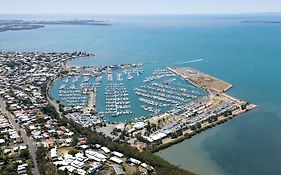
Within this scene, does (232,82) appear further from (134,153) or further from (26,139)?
(26,139)

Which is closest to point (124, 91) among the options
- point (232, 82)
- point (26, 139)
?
point (232, 82)

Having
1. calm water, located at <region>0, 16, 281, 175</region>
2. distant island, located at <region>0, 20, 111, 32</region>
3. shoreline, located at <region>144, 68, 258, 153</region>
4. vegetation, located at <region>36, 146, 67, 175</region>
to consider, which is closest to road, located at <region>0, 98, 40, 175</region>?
vegetation, located at <region>36, 146, 67, 175</region>

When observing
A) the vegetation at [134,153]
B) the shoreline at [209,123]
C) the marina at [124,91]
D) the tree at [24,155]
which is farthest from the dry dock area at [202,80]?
the tree at [24,155]

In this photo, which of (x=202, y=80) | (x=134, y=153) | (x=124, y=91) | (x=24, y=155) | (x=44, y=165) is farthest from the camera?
(x=202, y=80)

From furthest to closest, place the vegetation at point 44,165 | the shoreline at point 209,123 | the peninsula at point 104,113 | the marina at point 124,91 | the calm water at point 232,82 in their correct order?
the marina at point 124,91, the shoreline at point 209,123, the calm water at point 232,82, the peninsula at point 104,113, the vegetation at point 44,165

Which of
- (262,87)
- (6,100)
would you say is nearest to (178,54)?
(262,87)

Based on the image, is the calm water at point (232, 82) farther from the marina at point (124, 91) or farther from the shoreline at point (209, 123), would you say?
the marina at point (124, 91)

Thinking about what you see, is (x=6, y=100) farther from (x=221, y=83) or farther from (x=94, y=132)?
(x=221, y=83)

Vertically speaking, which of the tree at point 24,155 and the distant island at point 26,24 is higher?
the distant island at point 26,24

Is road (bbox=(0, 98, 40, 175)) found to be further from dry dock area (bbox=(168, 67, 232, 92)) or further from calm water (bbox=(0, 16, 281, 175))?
dry dock area (bbox=(168, 67, 232, 92))

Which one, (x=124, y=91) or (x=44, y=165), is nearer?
(x=44, y=165)
